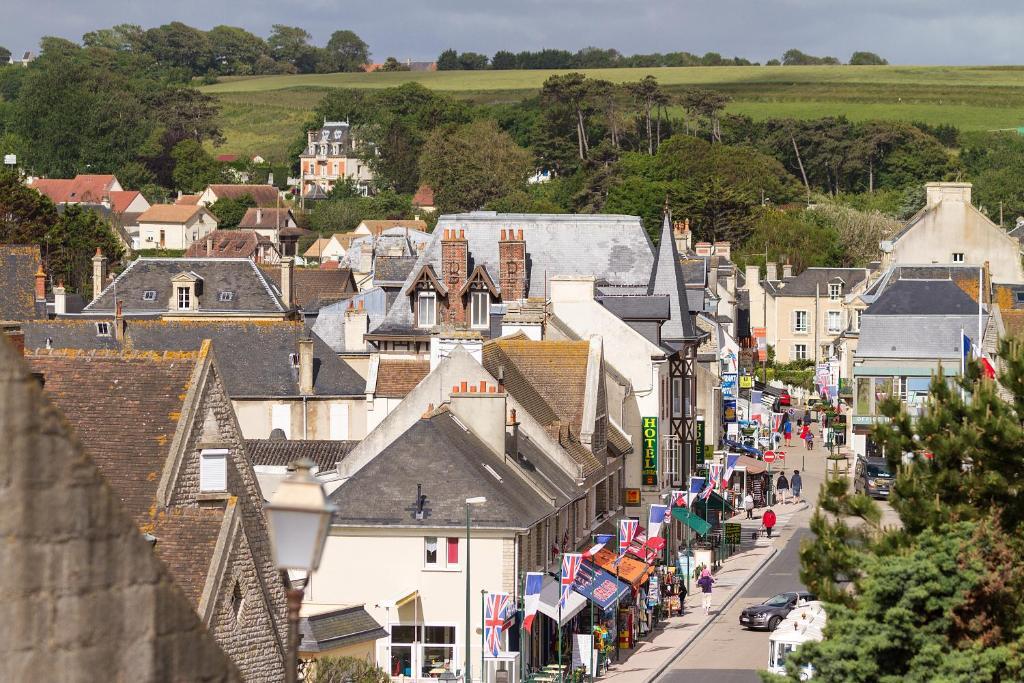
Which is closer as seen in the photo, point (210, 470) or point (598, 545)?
point (210, 470)

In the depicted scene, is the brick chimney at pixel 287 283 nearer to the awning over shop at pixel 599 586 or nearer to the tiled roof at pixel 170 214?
the awning over shop at pixel 599 586

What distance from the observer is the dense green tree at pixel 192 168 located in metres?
190

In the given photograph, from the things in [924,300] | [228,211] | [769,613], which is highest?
[228,211]

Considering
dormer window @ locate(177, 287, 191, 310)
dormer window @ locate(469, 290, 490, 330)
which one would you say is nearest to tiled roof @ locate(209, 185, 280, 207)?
dormer window @ locate(177, 287, 191, 310)

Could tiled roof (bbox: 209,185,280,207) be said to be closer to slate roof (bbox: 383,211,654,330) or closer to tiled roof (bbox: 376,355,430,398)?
slate roof (bbox: 383,211,654,330)

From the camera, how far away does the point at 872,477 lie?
6369cm

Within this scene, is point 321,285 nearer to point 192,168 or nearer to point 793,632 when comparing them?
point 793,632

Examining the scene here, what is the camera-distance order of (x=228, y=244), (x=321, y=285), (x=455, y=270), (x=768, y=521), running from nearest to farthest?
(x=768, y=521)
(x=455, y=270)
(x=321, y=285)
(x=228, y=244)

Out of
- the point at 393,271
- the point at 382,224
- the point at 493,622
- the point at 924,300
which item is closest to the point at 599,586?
the point at 493,622

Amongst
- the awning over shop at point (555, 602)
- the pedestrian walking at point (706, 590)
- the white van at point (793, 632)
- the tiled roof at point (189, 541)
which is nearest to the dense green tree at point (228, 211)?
the pedestrian walking at point (706, 590)

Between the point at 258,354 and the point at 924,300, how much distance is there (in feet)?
96.1

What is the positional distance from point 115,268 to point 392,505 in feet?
238

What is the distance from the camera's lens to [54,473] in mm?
5949

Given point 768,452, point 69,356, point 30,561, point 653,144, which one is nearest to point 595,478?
point 69,356
